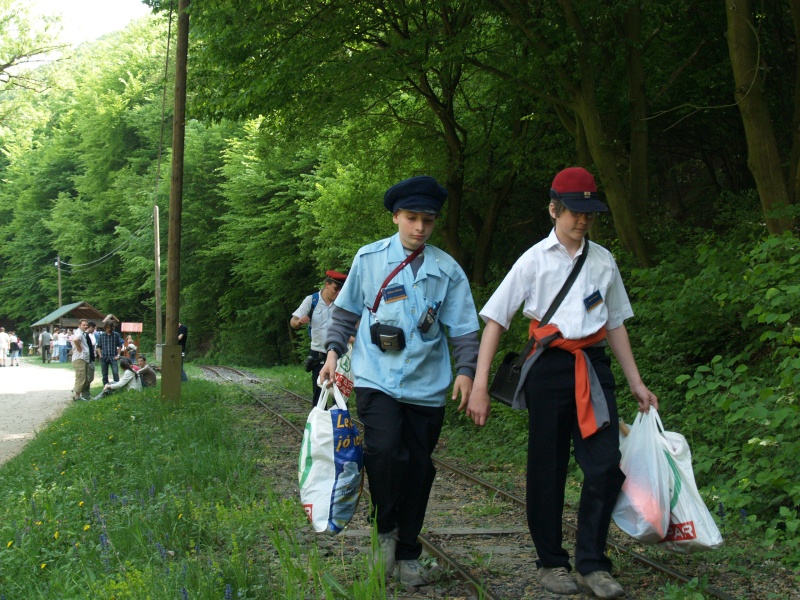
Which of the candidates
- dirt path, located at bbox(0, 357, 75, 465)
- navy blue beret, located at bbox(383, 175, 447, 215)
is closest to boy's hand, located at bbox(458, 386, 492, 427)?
navy blue beret, located at bbox(383, 175, 447, 215)

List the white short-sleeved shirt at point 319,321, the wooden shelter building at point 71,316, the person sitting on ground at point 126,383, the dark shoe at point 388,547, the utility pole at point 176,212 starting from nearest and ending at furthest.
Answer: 1. the dark shoe at point 388,547
2. the white short-sleeved shirt at point 319,321
3. the utility pole at point 176,212
4. the person sitting on ground at point 126,383
5. the wooden shelter building at point 71,316

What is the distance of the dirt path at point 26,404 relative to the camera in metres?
14.2

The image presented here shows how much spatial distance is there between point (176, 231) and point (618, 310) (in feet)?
41.8

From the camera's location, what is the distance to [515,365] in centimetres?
471

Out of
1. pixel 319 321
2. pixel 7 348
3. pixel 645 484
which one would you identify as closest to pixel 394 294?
pixel 645 484

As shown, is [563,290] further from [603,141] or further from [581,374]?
[603,141]

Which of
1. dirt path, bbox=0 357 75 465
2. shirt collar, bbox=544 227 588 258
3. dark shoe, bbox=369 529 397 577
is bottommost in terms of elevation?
dirt path, bbox=0 357 75 465

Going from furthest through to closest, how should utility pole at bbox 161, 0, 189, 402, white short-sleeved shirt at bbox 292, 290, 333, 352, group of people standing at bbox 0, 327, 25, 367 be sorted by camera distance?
1. group of people standing at bbox 0, 327, 25, 367
2. utility pole at bbox 161, 0, 189, 402
3. white short-sleeved shirt at bbox 292, 290, 333, 352

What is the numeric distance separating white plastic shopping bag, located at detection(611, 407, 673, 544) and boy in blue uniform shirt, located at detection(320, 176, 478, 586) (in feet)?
2.80

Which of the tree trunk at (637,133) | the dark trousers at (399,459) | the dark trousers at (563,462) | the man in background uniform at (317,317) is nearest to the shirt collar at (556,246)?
the dark trousers at (563,462)

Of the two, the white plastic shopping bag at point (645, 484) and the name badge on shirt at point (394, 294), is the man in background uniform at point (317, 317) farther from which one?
the white plastic shopping bag at point (645, 484)

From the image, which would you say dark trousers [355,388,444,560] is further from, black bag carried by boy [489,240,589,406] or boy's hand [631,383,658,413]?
boy's hand [631,383,658,413]

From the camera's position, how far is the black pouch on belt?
4.51 m

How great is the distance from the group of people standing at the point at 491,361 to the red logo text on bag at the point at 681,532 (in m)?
0.30
